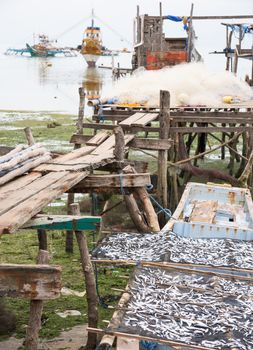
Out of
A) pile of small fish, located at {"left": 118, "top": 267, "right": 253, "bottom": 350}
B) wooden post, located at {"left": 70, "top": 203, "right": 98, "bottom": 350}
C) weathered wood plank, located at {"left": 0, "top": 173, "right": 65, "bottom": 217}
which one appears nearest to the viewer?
weathered wood plank, located at {"left": 0, "top": 173, "right": 65, "bottom": 217}

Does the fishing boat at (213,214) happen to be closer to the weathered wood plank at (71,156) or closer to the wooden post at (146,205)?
the wooden post at (146,205)

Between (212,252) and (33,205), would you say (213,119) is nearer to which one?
(212,252)

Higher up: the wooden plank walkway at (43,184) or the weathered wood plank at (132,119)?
the weathered wood plank at (132,119)

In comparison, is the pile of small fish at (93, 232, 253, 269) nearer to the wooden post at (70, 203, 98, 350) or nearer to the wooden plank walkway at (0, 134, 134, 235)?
the wooden post at (70, 203, 98, 350)

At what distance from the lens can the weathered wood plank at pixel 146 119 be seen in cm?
1222

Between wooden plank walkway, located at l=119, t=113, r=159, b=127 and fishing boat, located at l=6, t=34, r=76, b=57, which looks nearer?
wooden plank walkway, located at l=119, t=113, r=159, b=127

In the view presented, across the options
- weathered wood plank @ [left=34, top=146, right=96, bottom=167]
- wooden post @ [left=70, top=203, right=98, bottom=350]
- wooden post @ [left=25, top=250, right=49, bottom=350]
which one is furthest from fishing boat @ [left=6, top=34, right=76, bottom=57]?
wooden post @ [left=25, top=250, right=49, bottom=350]

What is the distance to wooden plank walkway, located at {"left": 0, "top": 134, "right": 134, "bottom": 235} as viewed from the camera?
19.5ft

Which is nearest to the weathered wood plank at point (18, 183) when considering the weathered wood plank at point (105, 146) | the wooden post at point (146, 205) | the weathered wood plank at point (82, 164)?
the weathered wood plank at point (82, 164)

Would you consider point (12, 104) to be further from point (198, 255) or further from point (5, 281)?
point (5, 281)

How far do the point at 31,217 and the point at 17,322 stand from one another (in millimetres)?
3617

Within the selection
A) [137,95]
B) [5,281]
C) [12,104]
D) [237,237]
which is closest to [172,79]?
[137,95]

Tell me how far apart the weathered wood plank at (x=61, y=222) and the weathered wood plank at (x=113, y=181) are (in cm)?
180

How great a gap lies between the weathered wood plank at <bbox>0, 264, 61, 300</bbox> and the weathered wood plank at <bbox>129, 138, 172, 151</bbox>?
→ 665 cm
